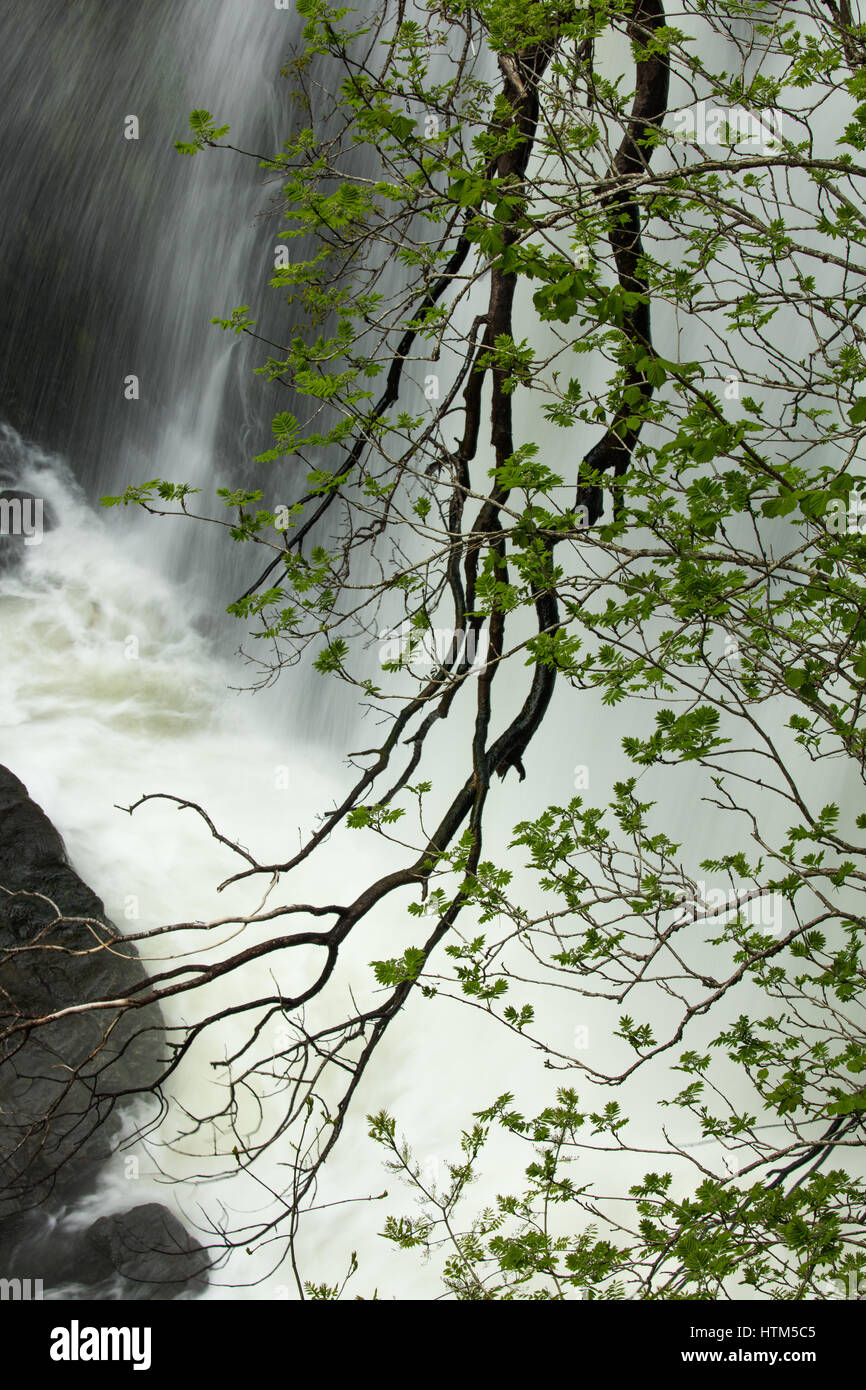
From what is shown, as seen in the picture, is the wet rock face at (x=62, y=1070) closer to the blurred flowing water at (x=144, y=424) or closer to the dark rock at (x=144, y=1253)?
the dark rock at (x=144, y=1253)

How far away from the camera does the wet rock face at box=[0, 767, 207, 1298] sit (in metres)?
6.78

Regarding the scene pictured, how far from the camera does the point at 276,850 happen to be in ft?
29.5

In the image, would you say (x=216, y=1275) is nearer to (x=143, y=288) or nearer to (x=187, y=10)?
(x=143, y=288)

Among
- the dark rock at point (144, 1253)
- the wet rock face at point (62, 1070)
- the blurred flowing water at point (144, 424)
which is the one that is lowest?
the dark rock at point (144, 1253)

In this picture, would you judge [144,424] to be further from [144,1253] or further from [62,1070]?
[144,1253]

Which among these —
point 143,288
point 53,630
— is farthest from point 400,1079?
point 143,288

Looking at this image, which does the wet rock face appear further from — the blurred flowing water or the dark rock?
the blurred flowing water

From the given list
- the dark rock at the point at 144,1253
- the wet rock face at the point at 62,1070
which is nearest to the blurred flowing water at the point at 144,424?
the wet rock face at the point at 62,1070

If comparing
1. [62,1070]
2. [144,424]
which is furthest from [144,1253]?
[144,424]

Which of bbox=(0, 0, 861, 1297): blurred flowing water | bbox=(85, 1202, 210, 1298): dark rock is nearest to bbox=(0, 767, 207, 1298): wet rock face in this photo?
bbox=(85, 1202, 210, 1298): dark rock

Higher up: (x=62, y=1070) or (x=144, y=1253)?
(x=62, y=1070)

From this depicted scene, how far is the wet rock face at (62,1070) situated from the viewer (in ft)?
22.2

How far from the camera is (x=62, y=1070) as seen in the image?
7586 mm

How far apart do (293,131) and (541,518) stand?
812 cm
